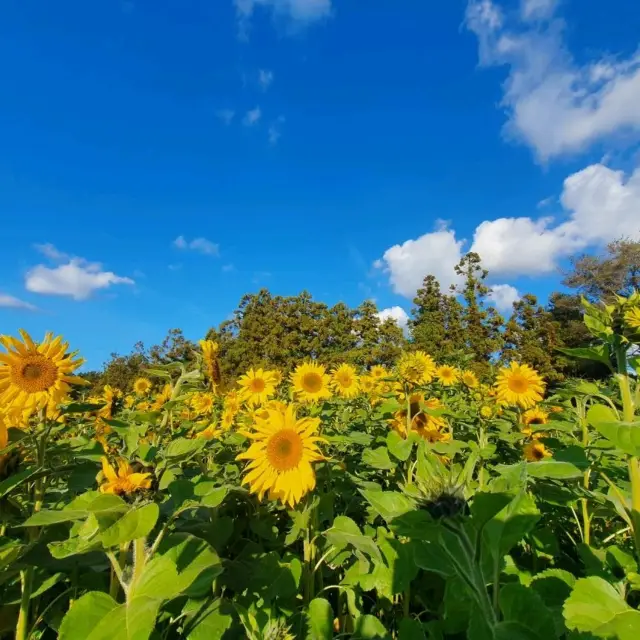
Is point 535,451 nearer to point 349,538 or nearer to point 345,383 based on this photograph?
point 349,538

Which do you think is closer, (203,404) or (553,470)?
Result: (553,470)

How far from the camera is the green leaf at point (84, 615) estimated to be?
1.08 meters

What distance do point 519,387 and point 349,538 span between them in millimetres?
3597

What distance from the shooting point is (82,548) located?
3.70ft

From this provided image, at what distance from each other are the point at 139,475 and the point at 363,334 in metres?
32.8

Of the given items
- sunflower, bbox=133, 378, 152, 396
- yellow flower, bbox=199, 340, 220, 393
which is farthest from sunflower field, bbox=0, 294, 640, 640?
sunflower, bbox=133, 378, 152, 396

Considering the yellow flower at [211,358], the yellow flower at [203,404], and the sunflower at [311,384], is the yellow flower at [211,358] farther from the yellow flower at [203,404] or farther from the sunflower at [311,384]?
the yellow flower at [203,404]

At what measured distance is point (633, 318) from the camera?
1608 mm

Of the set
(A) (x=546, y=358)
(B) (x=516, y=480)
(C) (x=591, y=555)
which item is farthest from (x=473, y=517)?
(A) (x=546, y=358)

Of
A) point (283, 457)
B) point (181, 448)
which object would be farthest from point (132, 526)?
point (283, 457)

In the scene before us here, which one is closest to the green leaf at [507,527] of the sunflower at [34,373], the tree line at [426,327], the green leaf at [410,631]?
the green leaf at [410,631]

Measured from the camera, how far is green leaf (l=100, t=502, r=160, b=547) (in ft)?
3.40

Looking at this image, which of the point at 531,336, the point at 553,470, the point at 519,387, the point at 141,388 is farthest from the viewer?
the point at 531,336

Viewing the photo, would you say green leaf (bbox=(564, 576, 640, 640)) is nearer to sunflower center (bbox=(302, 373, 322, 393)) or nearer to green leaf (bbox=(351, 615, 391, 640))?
green leaf (bbox=(351, 615, 391, 640))
